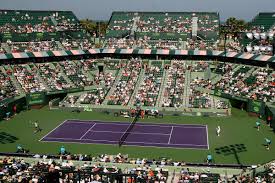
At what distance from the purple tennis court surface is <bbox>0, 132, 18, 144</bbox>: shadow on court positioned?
282cm

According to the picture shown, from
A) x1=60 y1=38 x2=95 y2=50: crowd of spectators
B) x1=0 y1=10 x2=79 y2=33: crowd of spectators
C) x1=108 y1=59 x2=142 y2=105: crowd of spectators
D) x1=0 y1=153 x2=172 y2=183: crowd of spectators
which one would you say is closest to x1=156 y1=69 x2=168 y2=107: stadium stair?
x1=108 y1=59 x2=142 y2=105: crowd of spectators

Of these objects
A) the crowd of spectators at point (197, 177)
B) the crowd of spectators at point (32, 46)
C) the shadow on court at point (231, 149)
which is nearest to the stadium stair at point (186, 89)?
the shadow on court at point (231, 149)

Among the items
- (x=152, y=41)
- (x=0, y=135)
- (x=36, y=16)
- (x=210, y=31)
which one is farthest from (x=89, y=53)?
(x=0, y=135)

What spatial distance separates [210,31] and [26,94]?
33737 millimetres

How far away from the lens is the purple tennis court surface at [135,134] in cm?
3641

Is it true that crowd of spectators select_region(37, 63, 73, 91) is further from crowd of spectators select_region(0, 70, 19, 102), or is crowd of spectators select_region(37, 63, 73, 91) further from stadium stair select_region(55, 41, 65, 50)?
crowd of spectators select_region(0, 70, 19, 102)

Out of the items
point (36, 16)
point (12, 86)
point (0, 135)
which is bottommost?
point (0, 135)

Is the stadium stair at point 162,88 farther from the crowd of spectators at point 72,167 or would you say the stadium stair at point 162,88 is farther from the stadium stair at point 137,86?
the crowd of spectators at point 72,167

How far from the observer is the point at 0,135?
38531 millimetres

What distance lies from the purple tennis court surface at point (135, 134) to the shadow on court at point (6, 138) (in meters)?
2.82

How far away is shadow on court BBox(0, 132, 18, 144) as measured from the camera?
3683cm

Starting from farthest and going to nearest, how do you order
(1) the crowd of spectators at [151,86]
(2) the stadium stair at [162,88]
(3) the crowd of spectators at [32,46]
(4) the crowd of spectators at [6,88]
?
1. (3) the crowd of spectators at [32,46]
2. (1) the crowd of spectators at [151,86]
3. (2) the stadium stair at [162,88]
4. (4) the crowd of spectators at [6,88]

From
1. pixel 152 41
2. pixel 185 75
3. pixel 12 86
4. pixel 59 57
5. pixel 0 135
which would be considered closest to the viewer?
pixel 0 135

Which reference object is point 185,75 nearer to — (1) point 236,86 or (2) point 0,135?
(1) point 236,86
